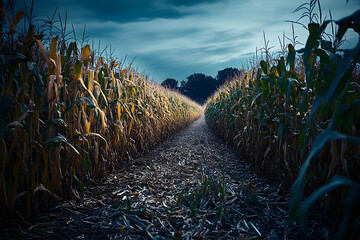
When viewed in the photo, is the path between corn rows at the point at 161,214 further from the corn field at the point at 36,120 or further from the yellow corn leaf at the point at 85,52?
the yellow corn leaf at the point at 85,52

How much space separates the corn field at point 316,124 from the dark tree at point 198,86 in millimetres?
57177

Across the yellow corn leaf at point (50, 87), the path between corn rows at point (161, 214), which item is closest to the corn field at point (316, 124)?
the path between corn rows at point (161, 214)

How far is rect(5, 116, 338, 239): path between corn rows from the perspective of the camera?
154 cm

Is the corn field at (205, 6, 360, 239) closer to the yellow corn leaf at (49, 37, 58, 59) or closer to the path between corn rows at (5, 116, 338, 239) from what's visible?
the path between corn rows at (5, 116, 338, 239)

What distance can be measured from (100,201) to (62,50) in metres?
1.65

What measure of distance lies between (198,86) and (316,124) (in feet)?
201

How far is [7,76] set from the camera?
141 cm

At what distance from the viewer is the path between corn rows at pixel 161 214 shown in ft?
5.04

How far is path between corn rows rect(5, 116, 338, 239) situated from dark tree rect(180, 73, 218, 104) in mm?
57252

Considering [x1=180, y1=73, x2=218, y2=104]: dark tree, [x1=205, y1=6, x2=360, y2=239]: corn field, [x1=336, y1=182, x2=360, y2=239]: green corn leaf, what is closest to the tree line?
[x1=180, y1=73, x2=218, y2=104]: dark tree

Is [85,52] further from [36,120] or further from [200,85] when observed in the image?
[200,85]

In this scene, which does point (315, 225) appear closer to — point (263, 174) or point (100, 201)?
point (263, 174)

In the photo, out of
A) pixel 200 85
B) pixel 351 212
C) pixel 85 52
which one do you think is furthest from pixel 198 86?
pixel 351 212

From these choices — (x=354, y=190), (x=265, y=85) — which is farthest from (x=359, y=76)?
(x=354, y=190)
